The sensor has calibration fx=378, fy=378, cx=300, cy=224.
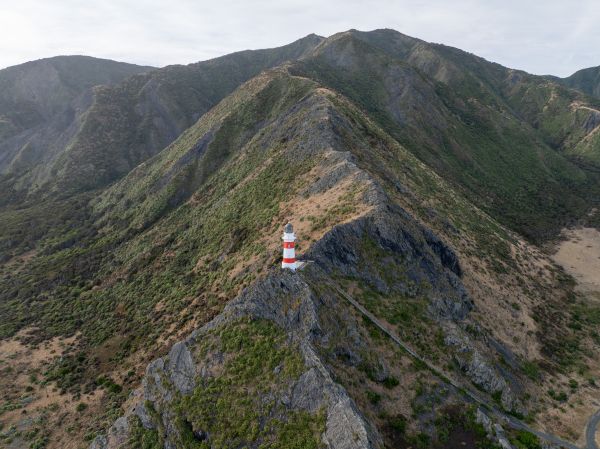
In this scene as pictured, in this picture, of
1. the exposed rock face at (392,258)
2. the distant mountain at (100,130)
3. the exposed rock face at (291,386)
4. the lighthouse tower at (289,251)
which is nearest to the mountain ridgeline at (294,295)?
the exposed rock face at (291,386)

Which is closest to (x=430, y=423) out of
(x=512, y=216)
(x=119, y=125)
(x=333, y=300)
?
(x=333, y=300)

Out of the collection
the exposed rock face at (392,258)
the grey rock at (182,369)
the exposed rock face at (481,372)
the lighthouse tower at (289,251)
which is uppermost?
the lighthouse tower at (289,251)

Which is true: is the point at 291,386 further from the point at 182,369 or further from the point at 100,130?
the point at 100,130

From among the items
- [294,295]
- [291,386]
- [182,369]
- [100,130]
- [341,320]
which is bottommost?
[182,369]

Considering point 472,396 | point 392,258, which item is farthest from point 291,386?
point 392,258

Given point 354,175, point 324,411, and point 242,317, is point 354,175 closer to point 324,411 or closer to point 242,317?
point 242,317

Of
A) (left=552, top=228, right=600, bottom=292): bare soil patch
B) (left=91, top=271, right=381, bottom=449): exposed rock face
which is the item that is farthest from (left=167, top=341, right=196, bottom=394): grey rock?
(left=552, top=228, right=600, bottom=292): bare soil patch

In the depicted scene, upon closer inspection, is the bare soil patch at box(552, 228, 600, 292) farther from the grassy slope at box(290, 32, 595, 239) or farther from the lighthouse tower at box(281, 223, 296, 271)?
the lighthouse tower at box(281, 223, 296, 271)

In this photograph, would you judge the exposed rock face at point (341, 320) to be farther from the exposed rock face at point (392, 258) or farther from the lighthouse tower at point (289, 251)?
the lighthouse tower at point (289, 251)

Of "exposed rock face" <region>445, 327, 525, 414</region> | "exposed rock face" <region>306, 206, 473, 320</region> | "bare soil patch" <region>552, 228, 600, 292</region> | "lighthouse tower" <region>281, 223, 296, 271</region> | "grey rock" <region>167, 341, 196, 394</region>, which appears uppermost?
"lighthouse tower" <region>281, 223, 296, 271</region>
